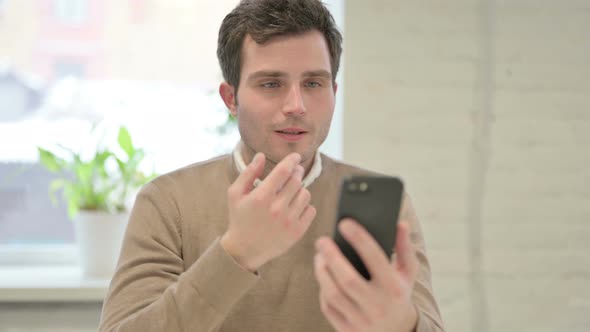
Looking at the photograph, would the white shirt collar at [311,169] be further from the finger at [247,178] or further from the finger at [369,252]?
the finger at [369,252]

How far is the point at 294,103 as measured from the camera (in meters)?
1.33

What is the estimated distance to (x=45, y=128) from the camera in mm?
2646

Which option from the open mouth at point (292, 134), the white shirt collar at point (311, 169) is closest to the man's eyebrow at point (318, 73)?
the open mouth at point (292, 134)

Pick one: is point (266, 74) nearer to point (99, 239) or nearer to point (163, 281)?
point (163, 281)

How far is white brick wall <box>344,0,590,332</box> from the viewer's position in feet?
7.48

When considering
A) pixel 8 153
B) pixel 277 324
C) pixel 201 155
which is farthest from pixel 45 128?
pixel 277 324

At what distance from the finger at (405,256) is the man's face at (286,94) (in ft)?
1.66

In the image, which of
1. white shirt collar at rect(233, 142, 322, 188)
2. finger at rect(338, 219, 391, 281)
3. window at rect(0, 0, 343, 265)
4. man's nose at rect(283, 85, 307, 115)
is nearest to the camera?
finger at rect(338, 219, 391, 281)

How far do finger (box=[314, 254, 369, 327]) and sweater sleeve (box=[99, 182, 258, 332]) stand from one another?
236mm

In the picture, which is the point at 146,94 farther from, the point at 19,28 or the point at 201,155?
the point at 19,28

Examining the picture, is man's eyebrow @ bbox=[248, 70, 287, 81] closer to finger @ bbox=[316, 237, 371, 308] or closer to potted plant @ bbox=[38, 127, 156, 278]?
finger @ bbox=[316, 237, 371, 308]

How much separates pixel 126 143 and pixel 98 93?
0.38m

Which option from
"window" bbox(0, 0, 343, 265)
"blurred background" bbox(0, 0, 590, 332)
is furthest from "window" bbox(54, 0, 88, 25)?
"blurred background" bbox(0, 0, 590, 332)

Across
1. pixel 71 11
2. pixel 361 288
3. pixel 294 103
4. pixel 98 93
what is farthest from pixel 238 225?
pixel 71 11
